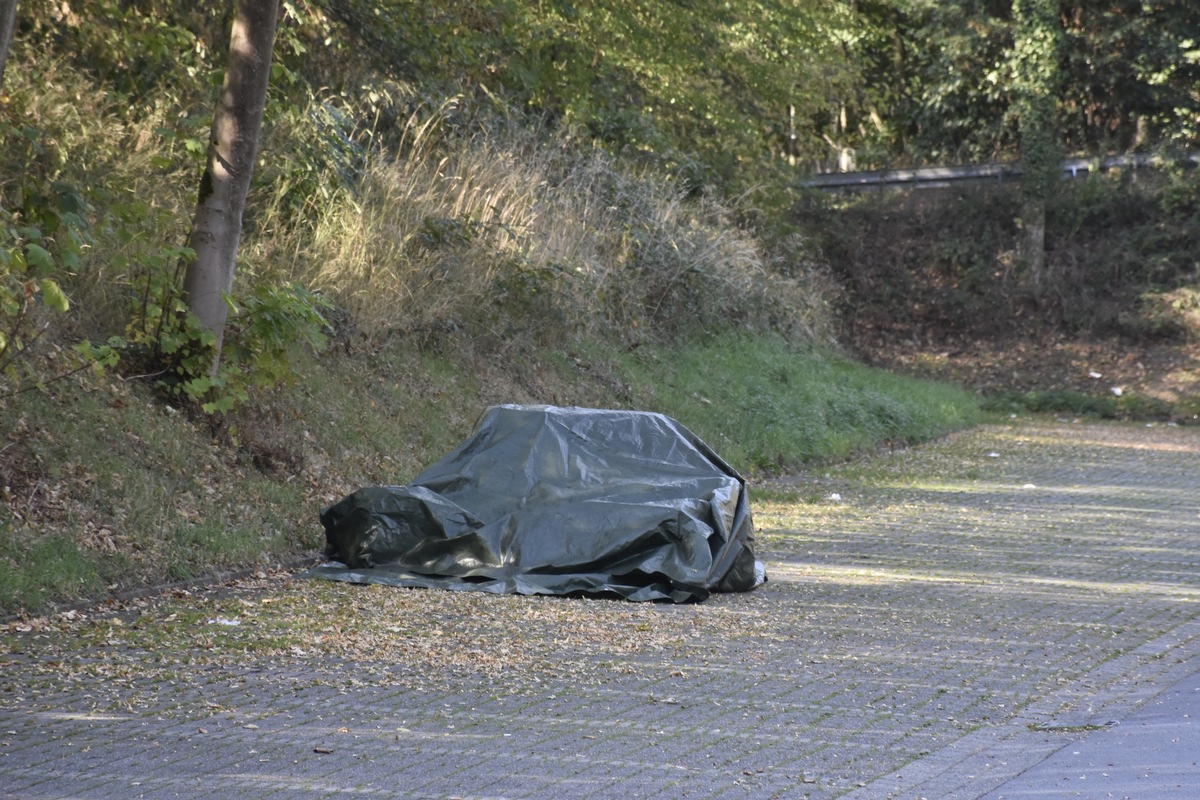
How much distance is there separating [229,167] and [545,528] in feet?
11.8

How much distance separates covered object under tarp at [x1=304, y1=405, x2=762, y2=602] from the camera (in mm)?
9102

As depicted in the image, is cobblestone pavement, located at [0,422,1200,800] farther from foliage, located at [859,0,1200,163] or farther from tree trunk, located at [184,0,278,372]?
foliage, located at [859,0,1200,163]

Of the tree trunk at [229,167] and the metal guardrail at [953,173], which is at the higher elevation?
the metal guardrail at [953,173]

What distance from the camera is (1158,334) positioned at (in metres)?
28.6

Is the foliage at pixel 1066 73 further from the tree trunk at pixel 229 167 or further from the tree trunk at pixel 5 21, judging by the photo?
the tree trunk at pixel 5 21

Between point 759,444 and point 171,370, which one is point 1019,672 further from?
point 759,444

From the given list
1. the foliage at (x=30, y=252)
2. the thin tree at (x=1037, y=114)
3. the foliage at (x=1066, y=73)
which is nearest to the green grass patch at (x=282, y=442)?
the foliage at (x=30, y=252)

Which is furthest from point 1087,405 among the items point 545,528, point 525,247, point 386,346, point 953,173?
point 545,528

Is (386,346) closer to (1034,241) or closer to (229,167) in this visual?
Result: (229,167)

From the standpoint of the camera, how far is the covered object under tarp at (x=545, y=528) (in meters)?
9.10

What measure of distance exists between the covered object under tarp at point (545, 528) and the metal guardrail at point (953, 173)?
79.2ft

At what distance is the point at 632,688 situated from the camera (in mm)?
6680

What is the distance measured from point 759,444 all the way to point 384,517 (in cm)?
825

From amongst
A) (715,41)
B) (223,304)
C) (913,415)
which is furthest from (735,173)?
(223,304)
